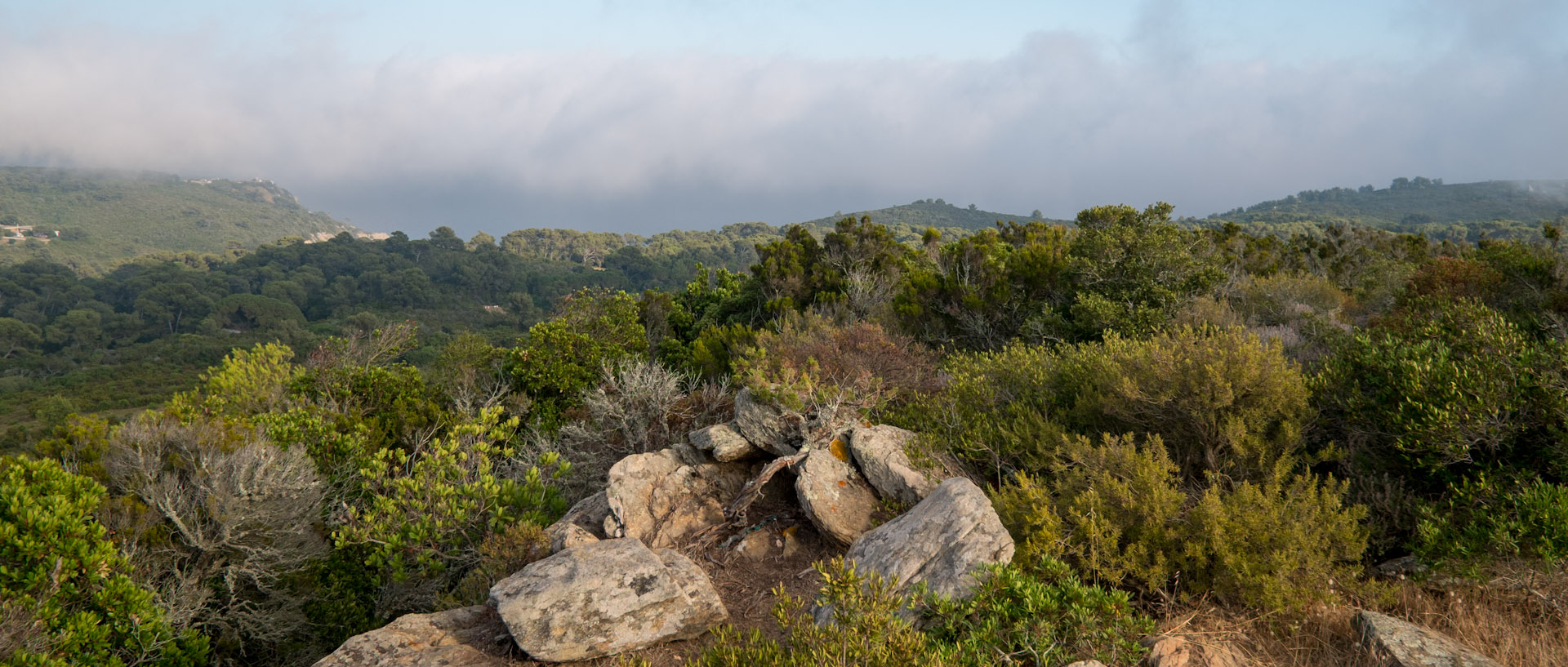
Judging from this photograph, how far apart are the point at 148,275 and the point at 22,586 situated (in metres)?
138

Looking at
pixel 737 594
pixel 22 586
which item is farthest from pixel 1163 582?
pixel 22 586

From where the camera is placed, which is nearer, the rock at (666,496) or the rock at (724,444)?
the rock at (666,496)

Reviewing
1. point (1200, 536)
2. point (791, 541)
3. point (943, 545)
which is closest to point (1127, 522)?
point (1200, 536)

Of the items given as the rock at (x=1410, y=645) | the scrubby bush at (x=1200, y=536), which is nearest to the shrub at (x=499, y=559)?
the scrubby bush at (x=1200, y=536)

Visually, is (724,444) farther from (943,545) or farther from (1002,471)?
(943,545)

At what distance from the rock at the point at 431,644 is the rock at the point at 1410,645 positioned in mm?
6054

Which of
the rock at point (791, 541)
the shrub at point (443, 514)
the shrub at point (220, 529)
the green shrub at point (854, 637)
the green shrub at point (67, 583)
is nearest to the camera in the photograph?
the green shrub at point (854, 637)

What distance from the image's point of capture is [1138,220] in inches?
664

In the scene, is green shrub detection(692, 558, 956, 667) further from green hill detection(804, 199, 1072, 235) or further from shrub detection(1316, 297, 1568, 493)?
green hill detection(804, 199, 1072, 235)

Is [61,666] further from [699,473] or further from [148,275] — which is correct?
[148,275]

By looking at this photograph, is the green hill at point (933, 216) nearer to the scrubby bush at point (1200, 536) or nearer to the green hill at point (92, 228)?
the scrubby bush at point (1200, 536)

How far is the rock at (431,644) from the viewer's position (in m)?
5.16

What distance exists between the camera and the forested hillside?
14.7 ft

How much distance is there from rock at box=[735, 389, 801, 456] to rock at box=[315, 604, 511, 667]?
3.69m
